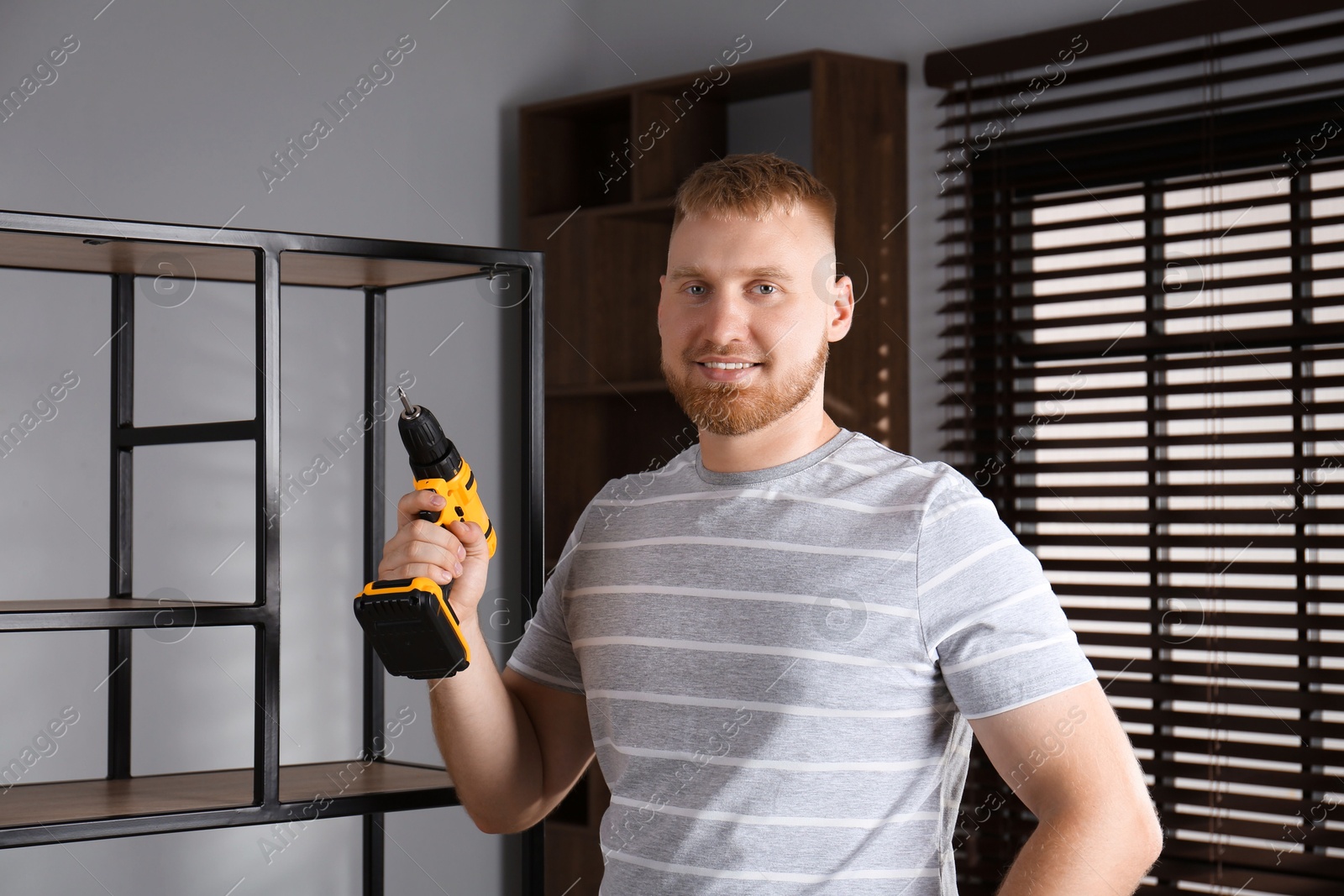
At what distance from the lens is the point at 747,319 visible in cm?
125

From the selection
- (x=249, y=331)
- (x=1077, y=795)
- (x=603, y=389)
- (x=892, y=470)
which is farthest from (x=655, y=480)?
(x=603, y=389)

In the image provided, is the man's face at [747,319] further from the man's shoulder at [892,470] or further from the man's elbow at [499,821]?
the man's elbow at [499,821]

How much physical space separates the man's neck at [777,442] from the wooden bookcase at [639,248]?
1373 mm

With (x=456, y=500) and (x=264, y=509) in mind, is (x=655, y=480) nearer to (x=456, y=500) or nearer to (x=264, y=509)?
(x=456, y=500)

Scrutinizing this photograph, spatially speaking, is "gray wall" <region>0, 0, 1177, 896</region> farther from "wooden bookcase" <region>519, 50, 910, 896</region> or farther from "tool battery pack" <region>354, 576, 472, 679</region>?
"tool battery pack" <region>354, 576, 472, 679</region>

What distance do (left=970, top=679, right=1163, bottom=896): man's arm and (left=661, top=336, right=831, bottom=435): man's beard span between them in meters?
0.34

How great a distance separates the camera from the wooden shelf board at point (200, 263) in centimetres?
129

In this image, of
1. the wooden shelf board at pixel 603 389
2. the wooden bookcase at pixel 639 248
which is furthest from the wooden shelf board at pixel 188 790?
the wooden shelf board at pixel 603 389

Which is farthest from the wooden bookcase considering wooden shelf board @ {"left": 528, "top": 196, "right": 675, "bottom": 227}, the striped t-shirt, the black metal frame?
the striped t-shirt

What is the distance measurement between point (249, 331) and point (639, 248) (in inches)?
36.2

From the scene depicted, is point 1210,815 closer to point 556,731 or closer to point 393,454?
point 556,731

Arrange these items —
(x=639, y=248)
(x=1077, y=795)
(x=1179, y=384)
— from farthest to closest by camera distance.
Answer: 1. (x=639, y=248)
2. (x=1179, y=384)
3. (x=1077, y=795)

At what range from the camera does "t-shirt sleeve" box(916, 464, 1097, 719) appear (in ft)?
3.52

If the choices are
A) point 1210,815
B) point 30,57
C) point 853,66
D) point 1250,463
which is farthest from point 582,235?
point 1210,815
